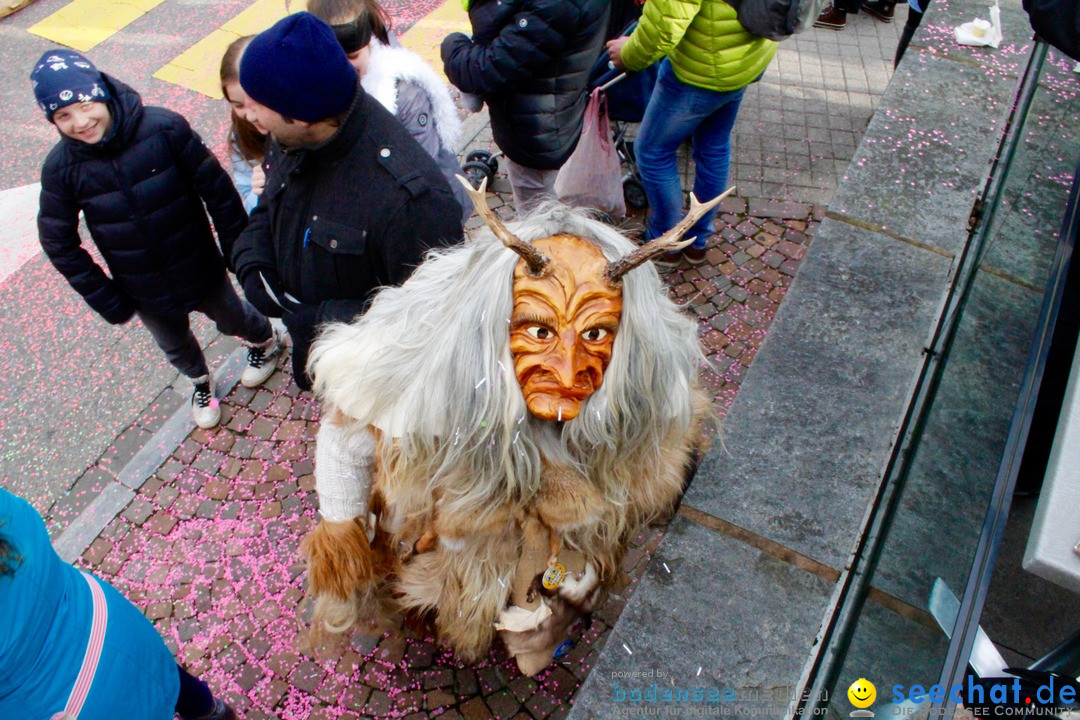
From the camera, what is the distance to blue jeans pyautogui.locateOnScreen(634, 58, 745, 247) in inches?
155

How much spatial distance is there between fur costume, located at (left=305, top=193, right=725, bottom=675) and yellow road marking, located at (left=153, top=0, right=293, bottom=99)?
5210mm

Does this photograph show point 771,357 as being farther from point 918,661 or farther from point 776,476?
point 918,661

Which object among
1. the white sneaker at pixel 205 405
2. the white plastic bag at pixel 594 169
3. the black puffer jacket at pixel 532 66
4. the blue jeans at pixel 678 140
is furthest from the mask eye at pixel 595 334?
the white sneaker at pixel 205 405

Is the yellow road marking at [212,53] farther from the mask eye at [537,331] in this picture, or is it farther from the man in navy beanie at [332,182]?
the mask eye at [537,331]

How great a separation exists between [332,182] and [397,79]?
1067mm

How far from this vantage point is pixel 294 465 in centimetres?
380

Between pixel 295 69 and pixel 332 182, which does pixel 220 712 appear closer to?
pixel 332 182

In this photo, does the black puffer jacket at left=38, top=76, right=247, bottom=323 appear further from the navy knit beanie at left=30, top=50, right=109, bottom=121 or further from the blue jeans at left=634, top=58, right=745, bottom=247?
the blue jeans at left=634, top=58, right=745, bottom=247

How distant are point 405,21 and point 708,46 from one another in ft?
14.4

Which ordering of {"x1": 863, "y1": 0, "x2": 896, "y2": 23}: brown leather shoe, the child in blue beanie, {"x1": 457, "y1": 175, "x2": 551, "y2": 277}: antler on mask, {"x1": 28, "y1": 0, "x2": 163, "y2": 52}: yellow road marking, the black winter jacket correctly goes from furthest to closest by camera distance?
{"x1": 863, "y1": 0, "x2": 896, "y2": 23}: brown leather shoe, {"x1": 28, "y1": 0, "x2": 163, "y2": 52}: yellow road marking, the child in blue beanie, the black winter jacket, {"x1": 457, "y1": 175, "x2": 551, "y2": 277}: antler on mask

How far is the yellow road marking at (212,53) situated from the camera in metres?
6.33

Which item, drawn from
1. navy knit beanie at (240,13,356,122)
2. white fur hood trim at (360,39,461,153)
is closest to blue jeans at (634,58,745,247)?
white fur hood trim at (360,39,461,153)

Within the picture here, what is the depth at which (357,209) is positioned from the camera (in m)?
2.47

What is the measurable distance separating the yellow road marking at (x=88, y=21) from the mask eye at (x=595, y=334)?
7.07 metres
